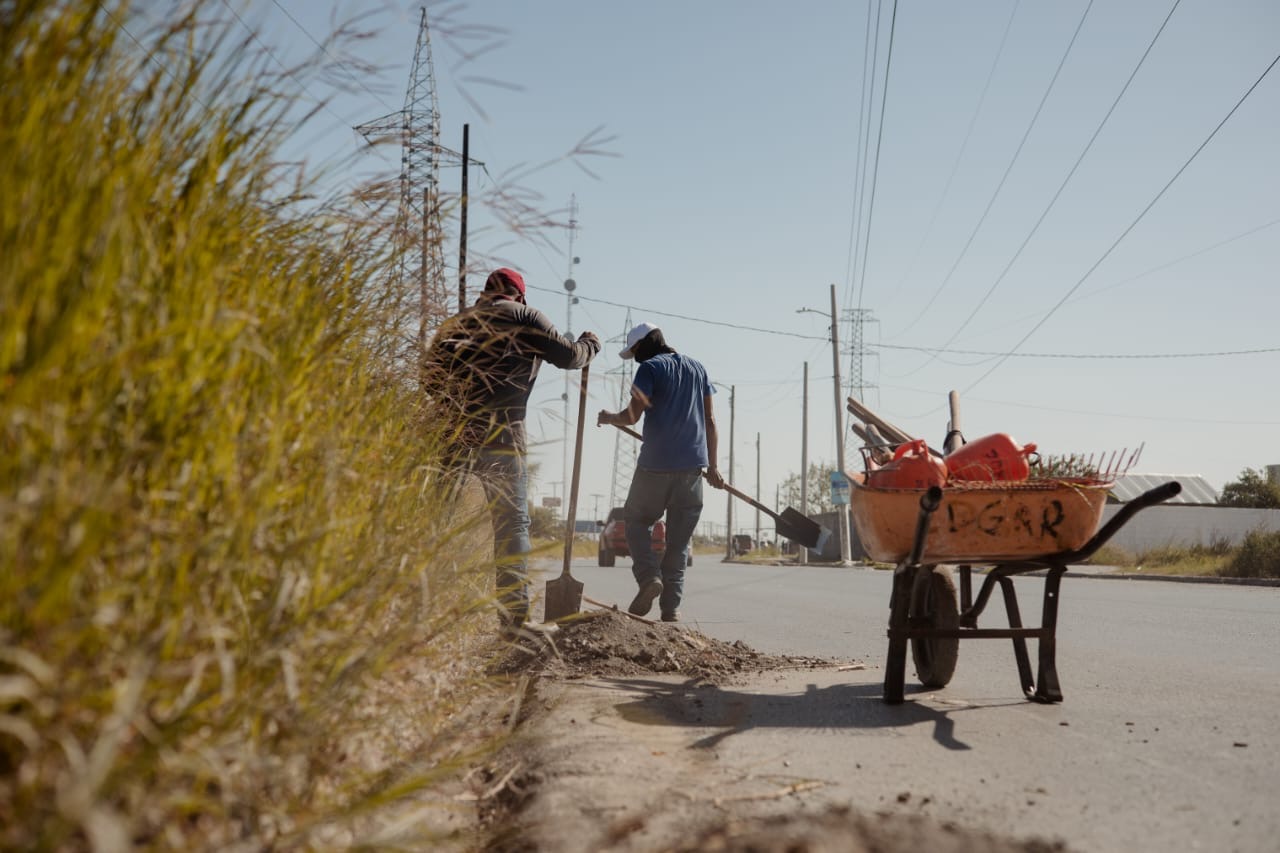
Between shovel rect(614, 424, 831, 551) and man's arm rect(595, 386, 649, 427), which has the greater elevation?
man's arm rect(595, 386, 649, 427)

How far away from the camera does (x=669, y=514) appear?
24.7ft

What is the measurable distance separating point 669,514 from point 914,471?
9.58 ft

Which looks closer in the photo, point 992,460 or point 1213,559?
point 992,460

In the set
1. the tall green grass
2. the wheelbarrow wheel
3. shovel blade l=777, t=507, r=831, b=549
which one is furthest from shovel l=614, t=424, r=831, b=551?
the tall green grass

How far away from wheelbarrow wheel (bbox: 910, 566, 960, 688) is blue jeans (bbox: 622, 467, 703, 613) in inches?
98.5

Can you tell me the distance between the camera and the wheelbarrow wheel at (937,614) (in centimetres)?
502

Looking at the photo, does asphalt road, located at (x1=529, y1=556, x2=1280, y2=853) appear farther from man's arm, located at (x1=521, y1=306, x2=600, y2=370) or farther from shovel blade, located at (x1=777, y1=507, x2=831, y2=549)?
man's arm, located at (x1=521, y1=306, x2=600, y2=370)

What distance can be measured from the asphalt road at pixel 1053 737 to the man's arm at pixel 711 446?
1210mm

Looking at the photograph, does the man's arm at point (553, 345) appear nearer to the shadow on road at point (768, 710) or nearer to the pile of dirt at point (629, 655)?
the pile of dirt at point (629, 655)

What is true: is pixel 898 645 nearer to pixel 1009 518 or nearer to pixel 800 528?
pixel 1009 518

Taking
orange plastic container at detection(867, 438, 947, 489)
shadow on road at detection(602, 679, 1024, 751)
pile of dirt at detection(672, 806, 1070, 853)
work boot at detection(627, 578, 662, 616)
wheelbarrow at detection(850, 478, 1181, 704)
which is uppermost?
orange plastic container at detection(867, 438, 947, 489)

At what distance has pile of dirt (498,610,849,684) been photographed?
537 cm

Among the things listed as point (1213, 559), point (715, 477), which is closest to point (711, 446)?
point (715, 477)

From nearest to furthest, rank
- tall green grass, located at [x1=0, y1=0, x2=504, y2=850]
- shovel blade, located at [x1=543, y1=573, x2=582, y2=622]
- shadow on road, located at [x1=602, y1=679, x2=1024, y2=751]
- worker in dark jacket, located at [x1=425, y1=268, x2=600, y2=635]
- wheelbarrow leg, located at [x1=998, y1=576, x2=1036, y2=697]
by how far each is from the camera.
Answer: tall green grass, located at [x1=0, y1=0, x2=504, y2=850]
shadow on road, located at [x1=602, y1=679, x2=1024, y2=751]
wheelbarrow leg, located at [x1=998, y1=576, x2=1036, y2=697]
worker in dark jacket, located at [x1=425, y1=268, x2=600, y2=635]
shovel blade, located at [x1=543, y1=573, x2=582, y2=622]
